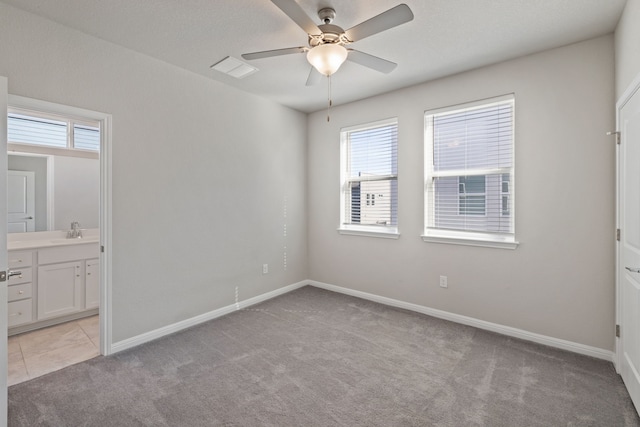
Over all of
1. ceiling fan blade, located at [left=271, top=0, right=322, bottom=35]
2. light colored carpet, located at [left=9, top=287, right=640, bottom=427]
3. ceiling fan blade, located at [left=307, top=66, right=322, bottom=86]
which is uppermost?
ceiling fan blade, located at [left=271, top=0, right=322, bottom=35]

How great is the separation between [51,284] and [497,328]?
4635 millimetres

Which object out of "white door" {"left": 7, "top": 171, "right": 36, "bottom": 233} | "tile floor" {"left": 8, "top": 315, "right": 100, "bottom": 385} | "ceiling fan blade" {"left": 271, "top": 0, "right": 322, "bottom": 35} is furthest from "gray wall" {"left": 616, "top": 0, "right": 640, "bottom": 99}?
"white door" {"left": 7, "top": 171, "right": 36, "bottom": 233}

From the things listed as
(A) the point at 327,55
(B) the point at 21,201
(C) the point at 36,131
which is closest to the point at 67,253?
(B) the point at 21,201

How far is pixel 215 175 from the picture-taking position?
354 cm

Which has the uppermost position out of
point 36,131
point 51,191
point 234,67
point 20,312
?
point 234,67

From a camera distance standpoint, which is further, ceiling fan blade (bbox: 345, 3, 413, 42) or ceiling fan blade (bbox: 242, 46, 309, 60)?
ceiling fan blade (bbox: 242, 46, 309, 60)

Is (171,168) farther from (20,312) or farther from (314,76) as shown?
(20,312)

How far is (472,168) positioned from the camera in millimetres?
3326

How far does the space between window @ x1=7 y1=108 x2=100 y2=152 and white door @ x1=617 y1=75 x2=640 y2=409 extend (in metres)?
4.42

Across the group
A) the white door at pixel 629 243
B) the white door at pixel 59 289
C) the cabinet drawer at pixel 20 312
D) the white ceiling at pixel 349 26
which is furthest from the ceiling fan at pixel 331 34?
the cabinet drawer at pixel 20 312

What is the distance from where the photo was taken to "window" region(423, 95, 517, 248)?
3107 millimetres

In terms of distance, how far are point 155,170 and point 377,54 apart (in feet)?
7.75

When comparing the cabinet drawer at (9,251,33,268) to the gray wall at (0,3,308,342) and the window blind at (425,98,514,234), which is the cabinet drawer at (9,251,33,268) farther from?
the window blind at (425,98,514,234)

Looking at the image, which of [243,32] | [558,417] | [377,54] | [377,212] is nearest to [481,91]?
[377,54]
